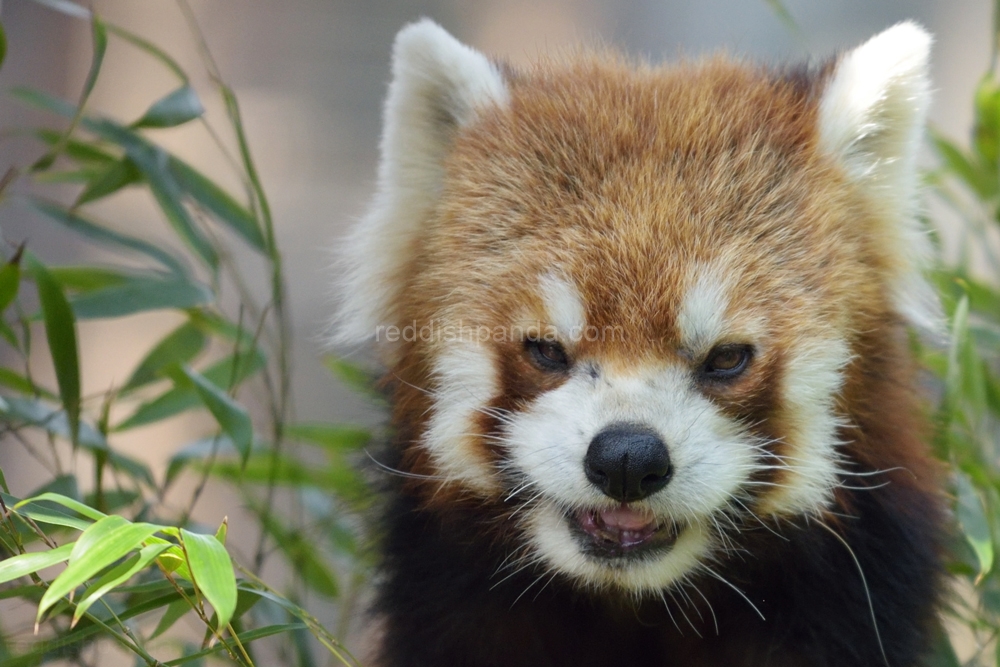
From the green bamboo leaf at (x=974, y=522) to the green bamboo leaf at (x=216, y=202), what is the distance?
175 cm

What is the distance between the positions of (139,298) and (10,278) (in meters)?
0.36

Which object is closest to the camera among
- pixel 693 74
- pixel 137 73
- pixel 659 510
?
pixel 659 510

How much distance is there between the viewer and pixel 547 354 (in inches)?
73.0

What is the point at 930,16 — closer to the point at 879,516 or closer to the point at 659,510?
the point at 879,516

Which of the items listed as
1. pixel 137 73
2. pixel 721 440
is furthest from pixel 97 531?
pixel 137 73

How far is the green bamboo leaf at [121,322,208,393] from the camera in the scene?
249 centimetres

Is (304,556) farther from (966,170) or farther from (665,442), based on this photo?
(966,170)

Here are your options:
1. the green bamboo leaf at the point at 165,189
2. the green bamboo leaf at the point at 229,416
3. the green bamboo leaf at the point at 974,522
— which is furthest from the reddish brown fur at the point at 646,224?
the green bamboo leaf at the point at 165,189

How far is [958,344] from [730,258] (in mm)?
721

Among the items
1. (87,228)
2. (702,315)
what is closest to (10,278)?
(87,228)

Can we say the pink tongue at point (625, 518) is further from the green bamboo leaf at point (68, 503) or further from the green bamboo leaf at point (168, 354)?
the green bamboo leaf at point (168, 354)

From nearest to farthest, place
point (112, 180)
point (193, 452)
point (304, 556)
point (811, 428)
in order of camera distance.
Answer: point (811, 428) → point (112, 180) → point (193, 452) → point (304, 556)

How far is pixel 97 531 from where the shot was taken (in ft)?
4.80

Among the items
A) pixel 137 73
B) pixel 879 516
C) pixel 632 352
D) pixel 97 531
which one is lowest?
pixel 879 516
